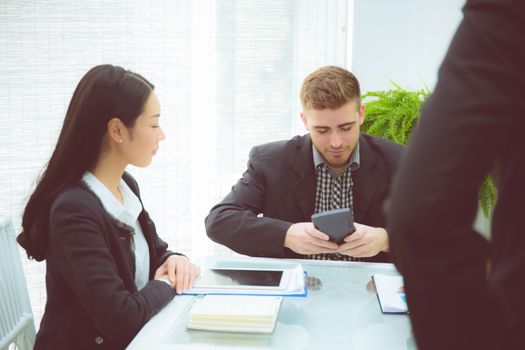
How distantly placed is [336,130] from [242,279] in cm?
78

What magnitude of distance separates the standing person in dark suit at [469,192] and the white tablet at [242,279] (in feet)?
3.23

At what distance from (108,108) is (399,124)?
63.9 inches

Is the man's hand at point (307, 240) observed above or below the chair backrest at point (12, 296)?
above

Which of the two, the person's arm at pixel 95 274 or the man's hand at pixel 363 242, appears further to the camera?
the man's hand at pixel 363 242

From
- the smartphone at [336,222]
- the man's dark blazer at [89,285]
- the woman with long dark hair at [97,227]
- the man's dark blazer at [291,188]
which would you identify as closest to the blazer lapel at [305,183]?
the man's dark blazer at [291,188]

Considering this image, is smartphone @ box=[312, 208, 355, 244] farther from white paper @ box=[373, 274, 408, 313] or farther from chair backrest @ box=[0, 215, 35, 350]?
chair backrest @ box=[0, 215, 35, 350]

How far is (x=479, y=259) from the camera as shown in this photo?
0.42m

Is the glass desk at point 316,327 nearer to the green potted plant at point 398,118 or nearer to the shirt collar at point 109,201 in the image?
the shirt collar at point 109,201

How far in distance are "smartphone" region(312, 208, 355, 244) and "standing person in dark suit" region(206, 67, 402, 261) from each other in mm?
333

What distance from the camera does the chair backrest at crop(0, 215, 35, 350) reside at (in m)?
1.51

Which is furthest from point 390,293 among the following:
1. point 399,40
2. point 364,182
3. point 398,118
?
point 399,40

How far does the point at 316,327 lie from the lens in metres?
1.24

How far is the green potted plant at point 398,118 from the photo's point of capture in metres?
2.57

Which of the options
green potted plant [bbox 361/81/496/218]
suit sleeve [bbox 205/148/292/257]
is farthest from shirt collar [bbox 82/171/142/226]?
green potted plant [bbox 361/81/496/218]
